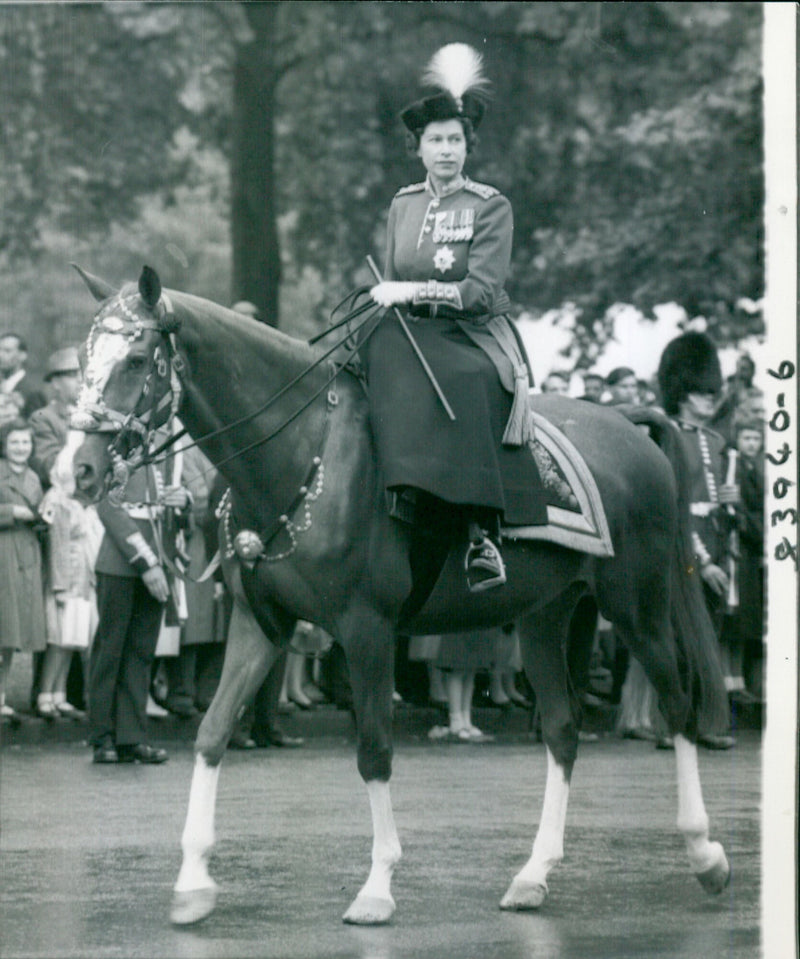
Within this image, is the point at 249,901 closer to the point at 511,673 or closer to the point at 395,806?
the point at 395,806

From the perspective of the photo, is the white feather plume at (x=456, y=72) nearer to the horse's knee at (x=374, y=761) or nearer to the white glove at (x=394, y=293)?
the white glove at (x=394, y=293)

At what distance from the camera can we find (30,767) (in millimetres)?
13055

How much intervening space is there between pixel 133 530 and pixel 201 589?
6.70 ft

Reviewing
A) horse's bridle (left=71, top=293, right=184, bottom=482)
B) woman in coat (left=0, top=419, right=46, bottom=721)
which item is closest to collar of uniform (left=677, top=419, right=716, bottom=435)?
woman in coat (left=0, top=419, right=46, bottom=721)

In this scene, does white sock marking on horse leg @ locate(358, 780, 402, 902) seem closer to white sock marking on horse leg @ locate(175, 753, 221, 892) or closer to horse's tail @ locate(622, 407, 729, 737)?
white sock marking on horse leg @ locate(175, 753, 221, 892)

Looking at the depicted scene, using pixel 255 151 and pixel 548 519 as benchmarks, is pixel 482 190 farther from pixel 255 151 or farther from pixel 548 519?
pixel 255 151

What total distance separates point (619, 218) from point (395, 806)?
40.2ft

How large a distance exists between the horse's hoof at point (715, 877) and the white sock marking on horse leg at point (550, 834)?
61 cm

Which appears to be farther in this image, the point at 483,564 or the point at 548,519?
the point at 548,519

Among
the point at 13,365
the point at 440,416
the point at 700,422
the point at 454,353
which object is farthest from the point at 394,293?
the point at 13,365

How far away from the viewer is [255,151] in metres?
23.1

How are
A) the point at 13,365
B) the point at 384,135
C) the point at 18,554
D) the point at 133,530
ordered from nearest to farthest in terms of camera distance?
the point at 133,530 < the point at 18,554 < the point at 13,365 < the point at 384,135

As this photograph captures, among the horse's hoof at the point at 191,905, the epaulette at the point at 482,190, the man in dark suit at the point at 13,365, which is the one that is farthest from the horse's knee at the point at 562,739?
the man in dark suit at the point at 13,365

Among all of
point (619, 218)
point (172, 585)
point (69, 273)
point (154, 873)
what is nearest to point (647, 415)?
point (154, 873)
